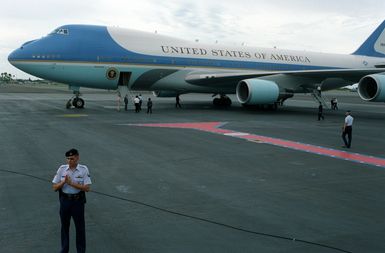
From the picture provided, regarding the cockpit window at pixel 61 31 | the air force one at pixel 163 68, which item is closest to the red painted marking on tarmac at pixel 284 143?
the air force one at pixel 163 68

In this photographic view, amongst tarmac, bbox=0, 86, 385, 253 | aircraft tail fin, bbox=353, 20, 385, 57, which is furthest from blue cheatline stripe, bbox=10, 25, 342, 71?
aircraft tail fin, bbox=353, 20, 385, 57

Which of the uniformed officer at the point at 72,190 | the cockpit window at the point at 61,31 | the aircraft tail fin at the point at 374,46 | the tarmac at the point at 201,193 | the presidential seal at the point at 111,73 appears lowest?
the tarmac at the point at 201,193

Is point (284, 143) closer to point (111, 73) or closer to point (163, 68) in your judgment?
point (163, 68)

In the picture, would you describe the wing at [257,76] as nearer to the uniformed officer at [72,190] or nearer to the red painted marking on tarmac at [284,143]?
the red painted marking on tarmac at [284,143]

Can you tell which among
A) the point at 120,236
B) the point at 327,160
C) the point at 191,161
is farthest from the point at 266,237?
the point at 327,160

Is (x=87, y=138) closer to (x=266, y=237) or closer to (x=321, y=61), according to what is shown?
(x=266, y=237)

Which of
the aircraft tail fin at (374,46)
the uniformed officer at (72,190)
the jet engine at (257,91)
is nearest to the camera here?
the uniformed officer at (72,190)

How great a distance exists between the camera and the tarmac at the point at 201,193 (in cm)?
561

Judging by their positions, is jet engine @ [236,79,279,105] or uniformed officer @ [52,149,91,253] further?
jet engine @ [236,79,279,105]

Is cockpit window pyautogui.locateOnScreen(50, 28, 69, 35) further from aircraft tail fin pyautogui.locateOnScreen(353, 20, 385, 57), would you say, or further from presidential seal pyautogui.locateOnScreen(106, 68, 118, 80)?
aircraft tail fin pyautogui.locateOnScreen(353, 20, 385, 57)

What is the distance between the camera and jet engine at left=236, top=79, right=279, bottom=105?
25.7 meters

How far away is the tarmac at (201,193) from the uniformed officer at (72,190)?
17.3 inches

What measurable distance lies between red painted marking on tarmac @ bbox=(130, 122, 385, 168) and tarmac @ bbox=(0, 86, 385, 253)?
0.24 feet

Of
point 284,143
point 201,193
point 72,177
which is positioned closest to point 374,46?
point 284,143
